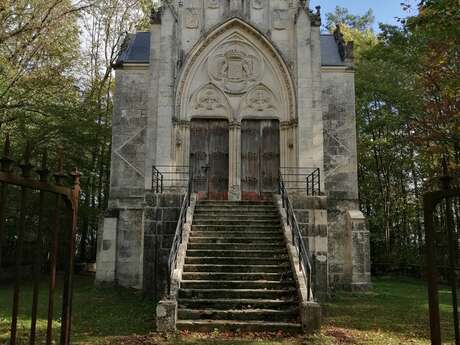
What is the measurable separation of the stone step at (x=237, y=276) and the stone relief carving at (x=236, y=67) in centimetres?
810

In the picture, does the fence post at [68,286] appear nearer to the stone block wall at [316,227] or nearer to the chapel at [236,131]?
the stone block wall at [316,227]

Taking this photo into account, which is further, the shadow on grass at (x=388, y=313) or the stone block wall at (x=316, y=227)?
the stone block wall at (x=316, y=227)

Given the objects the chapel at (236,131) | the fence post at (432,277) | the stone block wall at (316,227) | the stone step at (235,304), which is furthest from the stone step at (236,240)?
the fence post at (432,277)

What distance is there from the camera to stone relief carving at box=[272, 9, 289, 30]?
16859 millimetres

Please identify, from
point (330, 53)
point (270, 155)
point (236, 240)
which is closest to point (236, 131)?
point (270, 155)

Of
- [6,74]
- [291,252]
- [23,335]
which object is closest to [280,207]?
[291,252]

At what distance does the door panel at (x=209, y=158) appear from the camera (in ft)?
53.4

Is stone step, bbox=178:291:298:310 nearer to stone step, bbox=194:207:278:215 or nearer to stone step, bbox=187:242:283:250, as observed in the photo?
stone step, bbox=187:242:283:250

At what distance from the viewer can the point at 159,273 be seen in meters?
12.4

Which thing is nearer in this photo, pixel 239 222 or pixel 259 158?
pixel 239 222

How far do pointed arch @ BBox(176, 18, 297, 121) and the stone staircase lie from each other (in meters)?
4.89

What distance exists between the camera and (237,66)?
1700 centimetres

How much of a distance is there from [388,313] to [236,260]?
3913 millimetres

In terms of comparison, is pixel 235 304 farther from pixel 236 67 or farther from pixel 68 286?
pixel 236 67
